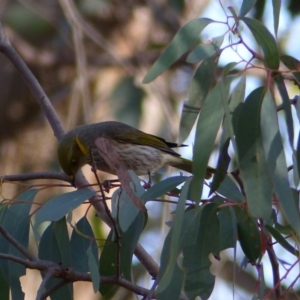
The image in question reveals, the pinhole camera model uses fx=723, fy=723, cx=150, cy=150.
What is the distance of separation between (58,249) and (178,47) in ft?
3.04

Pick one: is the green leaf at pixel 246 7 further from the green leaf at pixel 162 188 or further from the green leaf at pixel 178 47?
the green leaf at pixel 162 188

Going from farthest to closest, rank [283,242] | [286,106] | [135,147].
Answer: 1. [135,147]
2. [283,242]
3. [286,106]

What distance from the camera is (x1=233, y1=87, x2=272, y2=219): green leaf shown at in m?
2.20

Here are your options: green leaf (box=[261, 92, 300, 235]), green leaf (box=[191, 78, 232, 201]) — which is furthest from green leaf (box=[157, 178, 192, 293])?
green leaf (box=[261, 92, 300, 235])

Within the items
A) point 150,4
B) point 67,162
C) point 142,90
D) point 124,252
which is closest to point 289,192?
point 124,252

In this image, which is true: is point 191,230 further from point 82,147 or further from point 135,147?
point 135,147

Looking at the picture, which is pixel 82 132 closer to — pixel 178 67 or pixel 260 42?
pixel 260 42

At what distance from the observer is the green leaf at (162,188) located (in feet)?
7.67

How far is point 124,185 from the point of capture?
192 cm

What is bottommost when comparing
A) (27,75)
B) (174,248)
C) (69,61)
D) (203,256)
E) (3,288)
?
(174,248)

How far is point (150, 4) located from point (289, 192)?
523 cm

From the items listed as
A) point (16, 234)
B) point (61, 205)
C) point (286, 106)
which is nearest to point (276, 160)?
point (286, 106)

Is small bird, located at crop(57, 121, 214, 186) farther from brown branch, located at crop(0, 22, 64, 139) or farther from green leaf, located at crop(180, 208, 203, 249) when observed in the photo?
green leaf, located at crop(180, 208, 203, 249)

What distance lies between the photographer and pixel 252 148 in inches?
89.7
